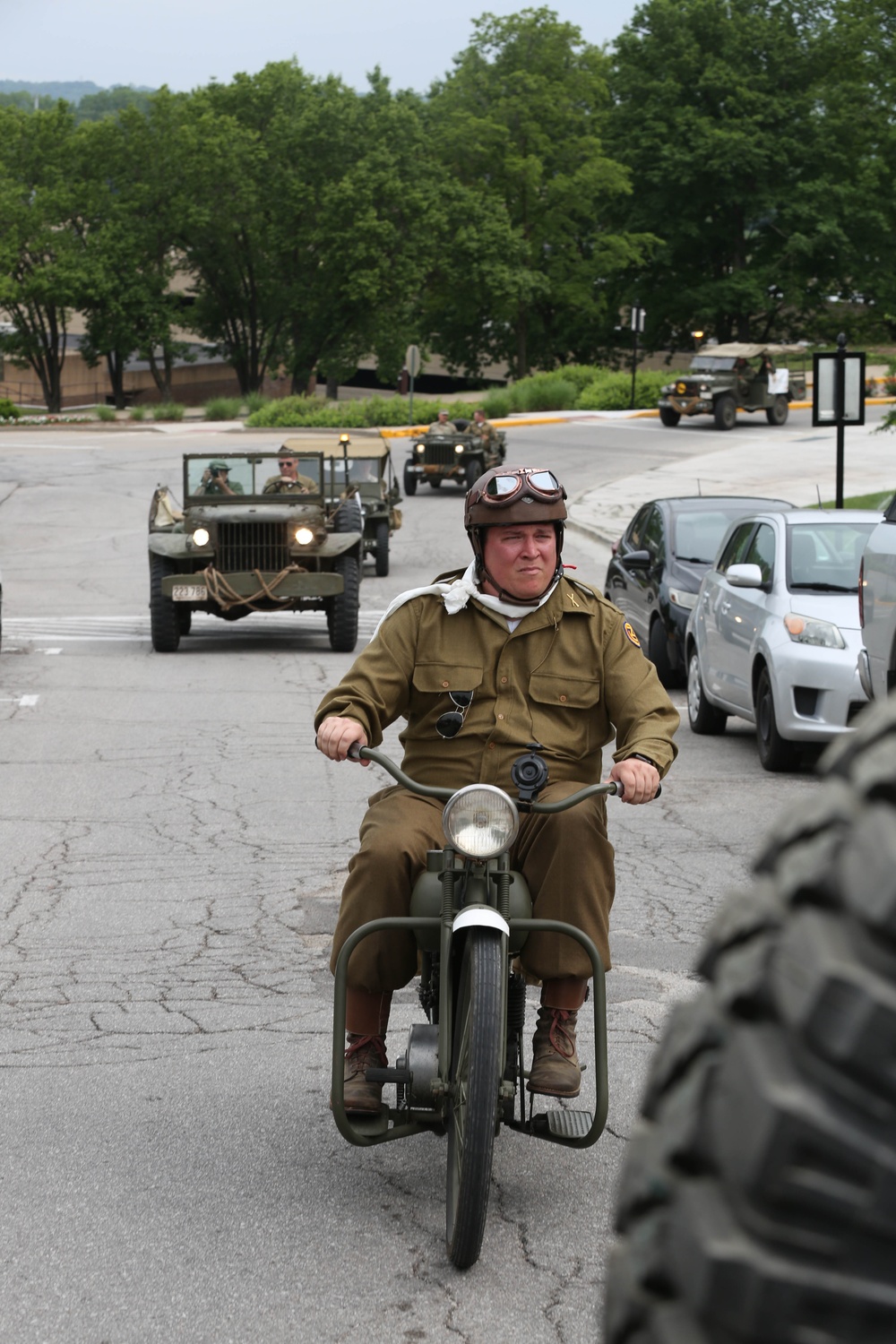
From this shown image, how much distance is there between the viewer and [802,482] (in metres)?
38.5

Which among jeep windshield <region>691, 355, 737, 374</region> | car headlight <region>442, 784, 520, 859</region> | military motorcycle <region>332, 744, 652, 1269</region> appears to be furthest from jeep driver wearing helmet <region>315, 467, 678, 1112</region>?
jeep windshield <region>691, 355, 737, 374</region>

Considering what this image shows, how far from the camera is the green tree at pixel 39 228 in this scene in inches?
2761

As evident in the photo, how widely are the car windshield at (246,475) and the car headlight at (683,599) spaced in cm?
578

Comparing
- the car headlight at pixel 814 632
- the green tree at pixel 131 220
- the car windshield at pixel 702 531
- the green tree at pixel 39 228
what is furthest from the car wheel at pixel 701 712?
the green tree at pixel 131 220

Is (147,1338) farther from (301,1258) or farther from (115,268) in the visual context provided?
(115,268)

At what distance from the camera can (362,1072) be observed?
4.64 metres

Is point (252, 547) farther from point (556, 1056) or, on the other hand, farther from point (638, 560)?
point (556, 1056)

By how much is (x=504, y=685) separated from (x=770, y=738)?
23.1 feet

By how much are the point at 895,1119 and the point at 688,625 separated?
13334mm

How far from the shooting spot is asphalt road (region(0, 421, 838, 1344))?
400 cm

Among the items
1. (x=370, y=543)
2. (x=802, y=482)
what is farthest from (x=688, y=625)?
(x=802, y=482)

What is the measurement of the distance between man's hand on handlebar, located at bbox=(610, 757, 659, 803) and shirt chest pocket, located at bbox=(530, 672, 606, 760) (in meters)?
0.34

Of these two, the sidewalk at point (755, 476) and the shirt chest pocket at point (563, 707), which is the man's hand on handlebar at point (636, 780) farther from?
the sidewalk at point (755, 476)

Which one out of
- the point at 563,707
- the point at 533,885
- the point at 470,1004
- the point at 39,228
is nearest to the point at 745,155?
the point at 39,228
